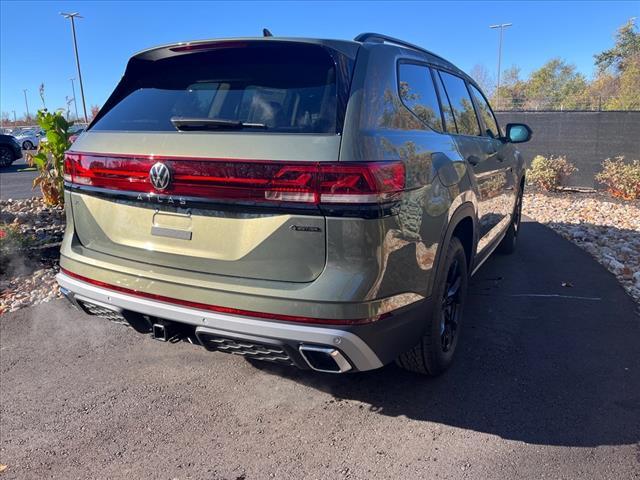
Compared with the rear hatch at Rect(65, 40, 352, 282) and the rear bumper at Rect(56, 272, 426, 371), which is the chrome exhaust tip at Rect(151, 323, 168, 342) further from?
the rear hatch at Rect(65, 40, 352, 282)

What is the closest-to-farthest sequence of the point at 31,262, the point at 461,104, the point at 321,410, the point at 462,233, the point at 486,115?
the point at 321,410 < the point at 462,233 < the point at 461,104 < the point at 486,115 < the point at 31,262

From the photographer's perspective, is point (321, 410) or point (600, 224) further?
point (600, 224)

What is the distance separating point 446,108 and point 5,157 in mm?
19772

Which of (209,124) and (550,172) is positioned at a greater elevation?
(209,124)

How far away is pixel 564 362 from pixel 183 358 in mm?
2560

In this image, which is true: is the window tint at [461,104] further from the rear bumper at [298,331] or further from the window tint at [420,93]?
the rear bumper at [298,331]

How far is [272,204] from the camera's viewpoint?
7.17ft

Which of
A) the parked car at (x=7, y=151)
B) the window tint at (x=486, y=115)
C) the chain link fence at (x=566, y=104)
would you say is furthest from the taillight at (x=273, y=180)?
the chain link fence at (x=566, y=104)

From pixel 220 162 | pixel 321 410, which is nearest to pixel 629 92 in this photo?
pixel 321 410

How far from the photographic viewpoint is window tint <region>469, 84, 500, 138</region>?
14.9 feet

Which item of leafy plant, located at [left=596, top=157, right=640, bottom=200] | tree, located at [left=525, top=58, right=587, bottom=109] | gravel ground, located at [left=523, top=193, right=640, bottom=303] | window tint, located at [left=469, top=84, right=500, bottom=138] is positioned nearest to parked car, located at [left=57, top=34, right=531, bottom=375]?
window tint, located at [left=469, top=84, right=500, bottom=138]

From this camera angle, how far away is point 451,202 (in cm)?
285

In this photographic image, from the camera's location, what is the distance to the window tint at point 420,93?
8.96ft

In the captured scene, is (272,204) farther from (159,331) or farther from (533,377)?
(533,377)
